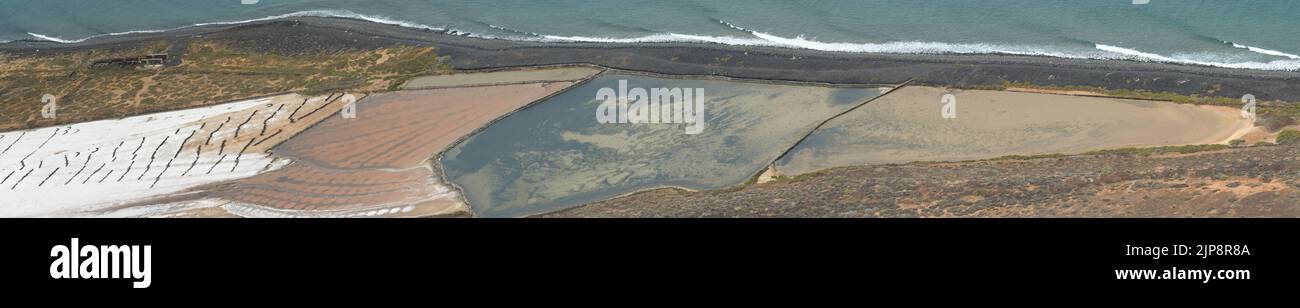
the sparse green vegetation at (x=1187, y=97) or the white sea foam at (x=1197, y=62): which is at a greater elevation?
the white sea foam at (x=1197, y=62)

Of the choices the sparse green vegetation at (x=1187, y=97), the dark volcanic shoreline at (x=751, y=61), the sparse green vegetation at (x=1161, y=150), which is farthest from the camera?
the dark volcanic shoreline at (x=751, y=61)

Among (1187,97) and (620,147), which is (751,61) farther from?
(1187,97)

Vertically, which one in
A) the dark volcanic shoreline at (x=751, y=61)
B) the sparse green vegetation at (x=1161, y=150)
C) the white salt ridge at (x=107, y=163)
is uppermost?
the dark volcanic shoreline at (x=751, y=61)

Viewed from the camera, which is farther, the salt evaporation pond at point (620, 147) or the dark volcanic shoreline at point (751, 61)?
the dark volcanic shoreline at point (751, 61)

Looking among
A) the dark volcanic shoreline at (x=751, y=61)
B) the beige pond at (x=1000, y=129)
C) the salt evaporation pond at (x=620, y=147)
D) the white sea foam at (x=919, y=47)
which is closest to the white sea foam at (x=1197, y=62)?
the white sea foam at (x=919, y=47)

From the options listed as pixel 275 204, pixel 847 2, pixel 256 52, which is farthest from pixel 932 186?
pixel 256 52

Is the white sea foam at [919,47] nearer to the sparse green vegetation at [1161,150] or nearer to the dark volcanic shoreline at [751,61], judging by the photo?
the dark volcanic shoreline at [751,61]

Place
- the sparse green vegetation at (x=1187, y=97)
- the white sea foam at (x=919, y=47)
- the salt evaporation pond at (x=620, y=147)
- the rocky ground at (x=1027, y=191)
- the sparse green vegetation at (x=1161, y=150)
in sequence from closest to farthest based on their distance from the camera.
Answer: the rocky ground at (x=1027, y=191), the sparse green vegetation at (x=1161, y=150), the salt evaporation pond at (x=620, y=147), the sparse green vegetation at (x=1187, y=97), the white sea foam at (x=919, y=47)

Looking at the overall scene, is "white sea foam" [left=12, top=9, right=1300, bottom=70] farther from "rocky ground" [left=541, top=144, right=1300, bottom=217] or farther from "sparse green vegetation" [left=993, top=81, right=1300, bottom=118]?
"rocky ground" [left=541, top=144, right=1300, bottom=217]

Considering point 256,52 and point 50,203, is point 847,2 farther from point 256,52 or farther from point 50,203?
point 50,203
